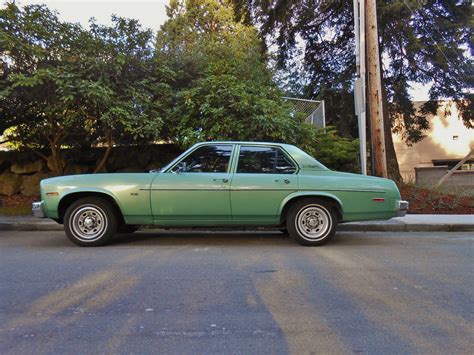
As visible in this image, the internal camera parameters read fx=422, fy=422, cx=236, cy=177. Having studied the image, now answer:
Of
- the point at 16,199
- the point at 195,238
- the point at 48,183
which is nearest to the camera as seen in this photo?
the point at 48,183

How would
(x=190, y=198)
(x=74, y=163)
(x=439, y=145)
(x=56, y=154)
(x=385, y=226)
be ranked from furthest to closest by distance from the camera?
(x=439, y=145), (x=74, y=163), (x=56, y=154), (x=385, y=226), (x=190, y=198)

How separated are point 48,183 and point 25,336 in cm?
372

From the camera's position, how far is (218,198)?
6.45 metres

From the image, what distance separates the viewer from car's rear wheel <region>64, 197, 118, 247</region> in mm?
6555

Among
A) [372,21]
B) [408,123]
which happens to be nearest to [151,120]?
[372,21]

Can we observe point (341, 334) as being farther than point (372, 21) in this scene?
No

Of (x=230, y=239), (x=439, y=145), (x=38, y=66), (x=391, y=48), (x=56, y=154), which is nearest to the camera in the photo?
(x=230, y=239)

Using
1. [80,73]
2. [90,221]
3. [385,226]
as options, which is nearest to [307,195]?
[385,226]

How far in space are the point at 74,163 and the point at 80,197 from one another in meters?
6.91

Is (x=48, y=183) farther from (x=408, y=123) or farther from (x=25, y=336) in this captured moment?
(x=408, y=123)

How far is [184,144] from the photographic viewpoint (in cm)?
1018

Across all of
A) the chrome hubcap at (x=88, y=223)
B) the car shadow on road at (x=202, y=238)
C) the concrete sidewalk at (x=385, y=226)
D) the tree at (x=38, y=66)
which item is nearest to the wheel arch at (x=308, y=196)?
the car shadow on road at (x=202, y=238)

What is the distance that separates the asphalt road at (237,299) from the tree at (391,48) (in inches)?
377

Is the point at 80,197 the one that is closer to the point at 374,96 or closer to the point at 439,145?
the point at 374,96
